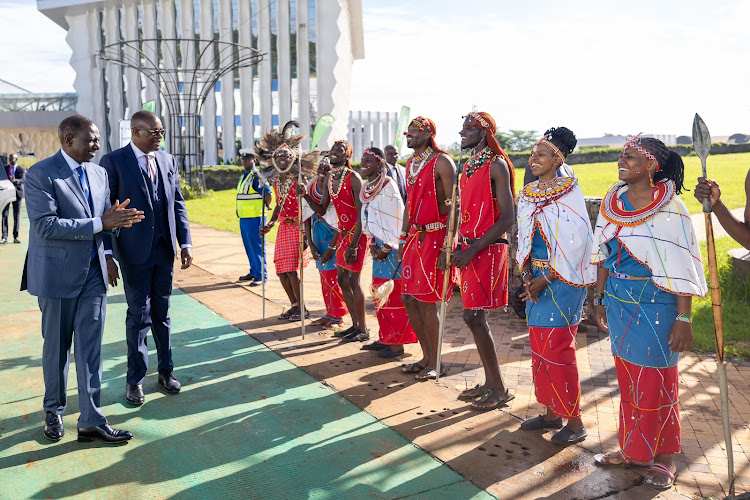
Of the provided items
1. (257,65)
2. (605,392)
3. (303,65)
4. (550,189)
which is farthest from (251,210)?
(257,65)

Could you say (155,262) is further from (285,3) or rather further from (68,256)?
(285,3)

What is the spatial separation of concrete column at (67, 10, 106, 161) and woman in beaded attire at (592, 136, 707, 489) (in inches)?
1809

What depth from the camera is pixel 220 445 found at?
4234mm

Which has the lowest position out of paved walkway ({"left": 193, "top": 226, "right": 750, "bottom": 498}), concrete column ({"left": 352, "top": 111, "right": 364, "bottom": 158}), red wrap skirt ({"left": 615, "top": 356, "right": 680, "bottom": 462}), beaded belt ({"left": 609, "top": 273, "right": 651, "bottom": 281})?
paved walkway ({"left": 193, "top": 226, "right": 750, "bottom": 498})

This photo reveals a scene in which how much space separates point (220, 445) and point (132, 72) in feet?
142

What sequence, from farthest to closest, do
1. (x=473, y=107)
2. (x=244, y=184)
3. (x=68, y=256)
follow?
(x=244, y=184), (x=473, y=107), (x=68, y=256)

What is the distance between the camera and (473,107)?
16.2ft

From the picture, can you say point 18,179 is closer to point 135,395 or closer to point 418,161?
point 135,395

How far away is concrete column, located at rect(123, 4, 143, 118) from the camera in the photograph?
139ft

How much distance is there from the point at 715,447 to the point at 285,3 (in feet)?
124

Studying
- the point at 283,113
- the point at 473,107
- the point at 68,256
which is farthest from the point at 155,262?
the point at 283,113

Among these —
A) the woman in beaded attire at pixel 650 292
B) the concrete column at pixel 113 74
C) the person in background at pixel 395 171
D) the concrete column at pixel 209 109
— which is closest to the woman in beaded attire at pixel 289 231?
A: the person in background at pixel 395 171

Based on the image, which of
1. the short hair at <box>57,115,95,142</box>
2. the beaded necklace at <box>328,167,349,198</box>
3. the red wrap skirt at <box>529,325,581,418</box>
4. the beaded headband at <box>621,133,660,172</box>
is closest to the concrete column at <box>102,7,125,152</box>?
the beaded necklace at <box>328,167,349,198</box>

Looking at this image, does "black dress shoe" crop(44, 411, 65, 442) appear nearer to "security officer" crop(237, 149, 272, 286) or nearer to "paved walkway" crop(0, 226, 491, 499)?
"paved walkway" crop(0, 226, 491, 499)
